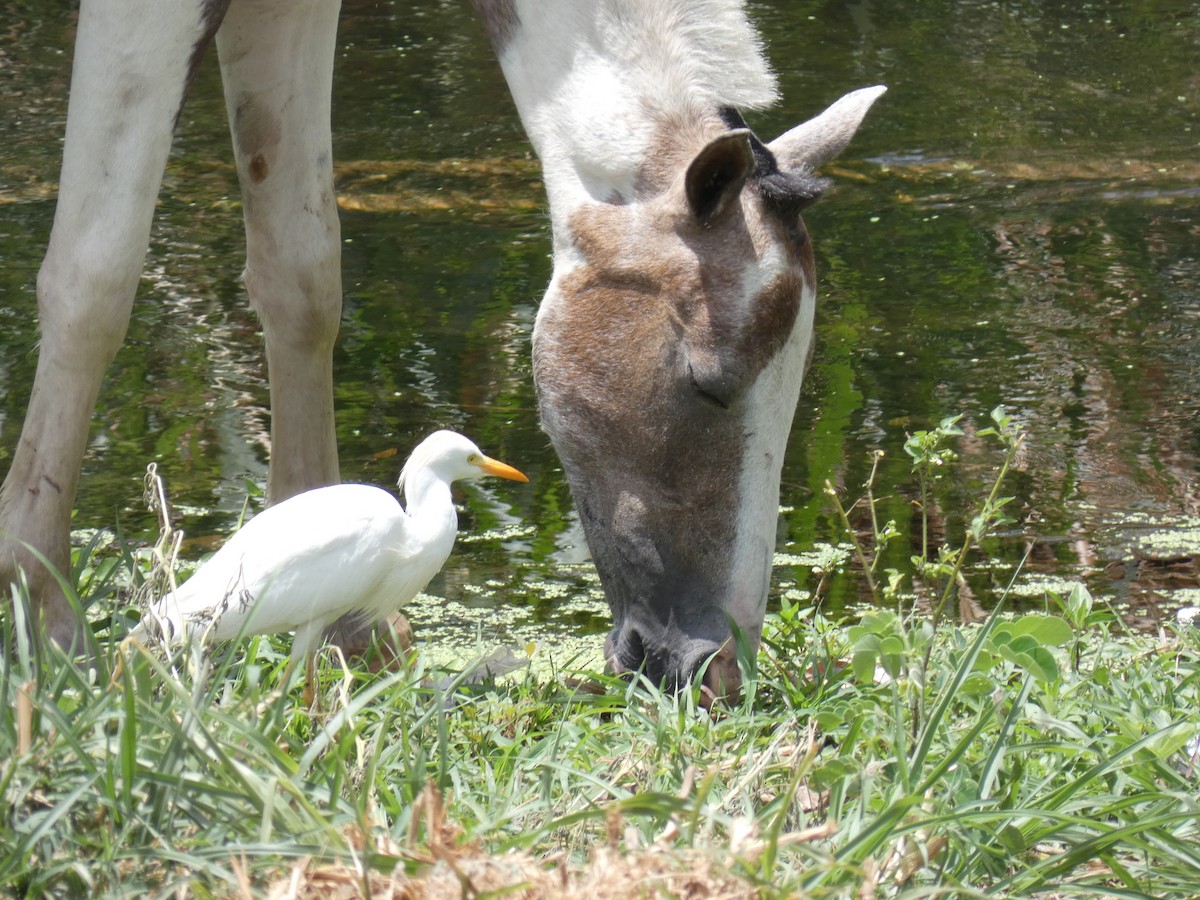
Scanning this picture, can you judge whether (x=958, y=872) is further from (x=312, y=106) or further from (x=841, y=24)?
(x=841, y=24)

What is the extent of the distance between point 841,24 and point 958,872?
1009cm

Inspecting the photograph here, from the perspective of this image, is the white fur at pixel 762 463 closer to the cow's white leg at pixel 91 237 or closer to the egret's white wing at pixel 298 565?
the egret's white wing at pixel 298 565

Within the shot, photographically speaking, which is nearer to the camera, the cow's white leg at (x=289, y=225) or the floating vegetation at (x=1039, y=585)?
the cow's white leg at (x=289, y=225)

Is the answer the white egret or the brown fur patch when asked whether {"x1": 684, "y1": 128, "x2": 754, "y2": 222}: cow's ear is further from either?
the white egret

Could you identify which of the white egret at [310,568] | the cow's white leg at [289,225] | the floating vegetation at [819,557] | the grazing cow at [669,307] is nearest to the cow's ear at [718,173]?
the grazing cow at [669,307]

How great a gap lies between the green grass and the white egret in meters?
0.14

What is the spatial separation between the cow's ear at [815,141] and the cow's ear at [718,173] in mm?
221

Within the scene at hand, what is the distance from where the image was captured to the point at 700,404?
10.3ft

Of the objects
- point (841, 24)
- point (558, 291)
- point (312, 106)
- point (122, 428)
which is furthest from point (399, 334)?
point (841, 24)

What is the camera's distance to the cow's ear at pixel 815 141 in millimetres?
3346

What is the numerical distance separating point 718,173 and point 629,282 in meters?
0.30

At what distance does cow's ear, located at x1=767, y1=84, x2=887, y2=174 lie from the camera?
11.0 ft

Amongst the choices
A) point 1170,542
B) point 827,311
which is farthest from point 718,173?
point 827,311

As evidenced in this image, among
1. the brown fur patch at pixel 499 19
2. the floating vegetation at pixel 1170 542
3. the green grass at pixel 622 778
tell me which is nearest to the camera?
the green grass at pixel 622 778
